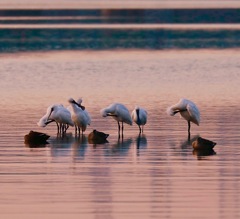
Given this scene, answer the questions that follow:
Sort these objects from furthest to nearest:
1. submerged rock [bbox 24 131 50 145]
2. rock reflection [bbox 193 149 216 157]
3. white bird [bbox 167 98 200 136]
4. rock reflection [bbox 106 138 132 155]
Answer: white bird [bbox 167 98 200 136] < submerged rock [bbox 24 131 50 145] < rock reflection [bbox 106 138 132 155] < rock reflection [bbox 193 149 216 157]

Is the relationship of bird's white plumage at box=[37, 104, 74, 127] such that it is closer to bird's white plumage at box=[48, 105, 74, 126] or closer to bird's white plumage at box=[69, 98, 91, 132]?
bird's white plumage at box=[48, 105, 74, 126]

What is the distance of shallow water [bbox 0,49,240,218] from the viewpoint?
1720cm

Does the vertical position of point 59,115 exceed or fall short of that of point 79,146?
it exceeds it

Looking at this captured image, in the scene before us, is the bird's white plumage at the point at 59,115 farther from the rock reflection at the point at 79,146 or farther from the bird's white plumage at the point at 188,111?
the bird's white plumage at the point at 188,111

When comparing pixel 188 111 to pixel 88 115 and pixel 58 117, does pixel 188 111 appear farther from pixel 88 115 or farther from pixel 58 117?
pixel 58 117

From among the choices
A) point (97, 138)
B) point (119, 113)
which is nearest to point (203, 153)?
point (97, 138)

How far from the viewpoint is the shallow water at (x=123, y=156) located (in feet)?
56.4

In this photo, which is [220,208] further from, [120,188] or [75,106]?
[75,106]

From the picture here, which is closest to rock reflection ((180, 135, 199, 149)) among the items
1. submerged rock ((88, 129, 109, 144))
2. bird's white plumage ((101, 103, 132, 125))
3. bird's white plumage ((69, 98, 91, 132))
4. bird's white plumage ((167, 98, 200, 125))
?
bird's white plumage ((167, 98, 200, 125))

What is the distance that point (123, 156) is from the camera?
22.6 m

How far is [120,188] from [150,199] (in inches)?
40.9

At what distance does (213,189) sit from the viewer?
60.4 ft

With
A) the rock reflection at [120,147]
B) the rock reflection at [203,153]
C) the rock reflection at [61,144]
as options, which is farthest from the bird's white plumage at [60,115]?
the rock reflection at [203,153]

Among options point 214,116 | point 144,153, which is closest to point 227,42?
point 214,116
